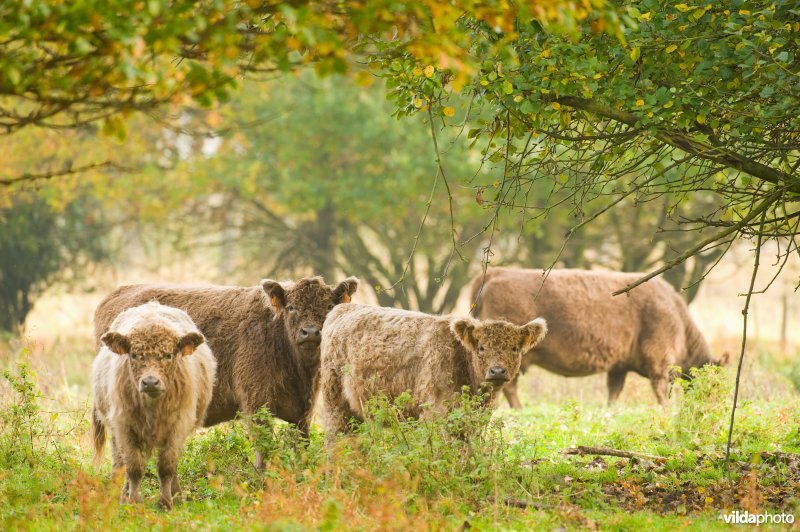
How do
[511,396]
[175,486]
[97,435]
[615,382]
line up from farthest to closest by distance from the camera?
[615,382] < [511,396] < [97,435] < [175,486]

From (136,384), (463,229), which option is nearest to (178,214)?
(463,229)

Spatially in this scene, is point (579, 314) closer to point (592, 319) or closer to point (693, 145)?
point (592, 319)

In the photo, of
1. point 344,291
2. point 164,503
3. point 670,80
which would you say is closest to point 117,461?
point 164,503

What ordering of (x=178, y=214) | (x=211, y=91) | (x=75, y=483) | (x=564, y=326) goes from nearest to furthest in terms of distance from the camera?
1. (x=211, y=91)
2. (x=75, y=483)
3. (x=564, y=326)
4. (x=178, y=214)

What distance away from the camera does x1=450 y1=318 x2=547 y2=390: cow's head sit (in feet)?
26.5

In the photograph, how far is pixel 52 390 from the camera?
12.3 meters

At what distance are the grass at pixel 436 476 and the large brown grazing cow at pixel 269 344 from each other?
21.6 inches

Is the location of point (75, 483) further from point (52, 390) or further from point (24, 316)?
point (24, 316)

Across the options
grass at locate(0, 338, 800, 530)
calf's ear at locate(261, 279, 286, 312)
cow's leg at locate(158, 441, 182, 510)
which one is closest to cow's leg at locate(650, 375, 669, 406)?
grass at locate(0, 338, 800, 530)

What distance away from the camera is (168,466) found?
7699mm

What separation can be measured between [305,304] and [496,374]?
2.43 metres

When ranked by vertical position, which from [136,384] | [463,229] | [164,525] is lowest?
[164,525]

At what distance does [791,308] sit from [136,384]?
2530 centimetres

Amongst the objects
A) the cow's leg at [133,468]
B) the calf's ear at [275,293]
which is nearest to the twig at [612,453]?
the calf's ear at [275,293]
